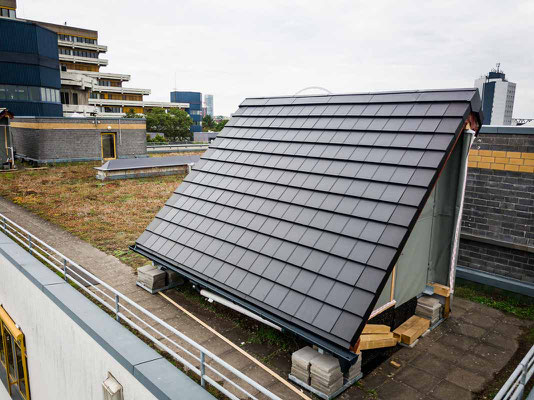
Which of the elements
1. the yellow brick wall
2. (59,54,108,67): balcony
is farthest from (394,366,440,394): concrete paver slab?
(59,54,108,67): balcony

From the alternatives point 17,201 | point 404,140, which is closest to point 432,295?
point 404,140

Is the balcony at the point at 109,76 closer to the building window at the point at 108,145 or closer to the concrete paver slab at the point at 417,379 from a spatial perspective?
the building window at the point at 108,145

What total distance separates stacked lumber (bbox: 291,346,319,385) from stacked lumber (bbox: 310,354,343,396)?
7 cm

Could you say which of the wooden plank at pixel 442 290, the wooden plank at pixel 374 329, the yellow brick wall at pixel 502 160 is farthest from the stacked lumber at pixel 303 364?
the yellow brick wall at pixel 502 160

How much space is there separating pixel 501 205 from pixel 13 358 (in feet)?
46.7

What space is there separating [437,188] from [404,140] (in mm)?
1858

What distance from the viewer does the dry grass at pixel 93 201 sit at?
1484 cm

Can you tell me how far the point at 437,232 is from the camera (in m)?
8.78

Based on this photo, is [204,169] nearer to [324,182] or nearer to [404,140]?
[324,182]

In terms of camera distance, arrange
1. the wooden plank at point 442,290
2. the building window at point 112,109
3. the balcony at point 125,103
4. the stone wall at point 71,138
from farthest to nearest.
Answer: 1. the building window at point 112,109
2. the balcony at point 125,103
3. the stone wall at point 71,138
4. the wooden plank at point 442,290

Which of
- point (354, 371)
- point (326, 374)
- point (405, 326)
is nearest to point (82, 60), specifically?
point (405, 326)

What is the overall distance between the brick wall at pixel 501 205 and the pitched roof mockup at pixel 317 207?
3.82 meters

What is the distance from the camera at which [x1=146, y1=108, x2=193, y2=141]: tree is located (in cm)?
6988

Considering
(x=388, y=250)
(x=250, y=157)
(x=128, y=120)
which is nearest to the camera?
(x=388, y=250)
